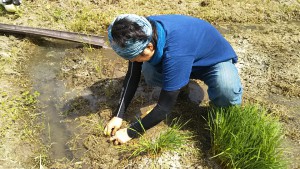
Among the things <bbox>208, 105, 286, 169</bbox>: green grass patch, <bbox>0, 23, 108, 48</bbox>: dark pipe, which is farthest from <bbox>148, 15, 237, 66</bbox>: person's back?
<bbox>0, 23, 108, 48</bbox>: dark pipe

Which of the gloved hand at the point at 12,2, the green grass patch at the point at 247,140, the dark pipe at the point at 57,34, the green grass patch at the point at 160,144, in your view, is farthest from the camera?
the gloved hand at the point at 12,2

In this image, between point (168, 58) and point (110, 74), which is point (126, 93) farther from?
point (110, 74)

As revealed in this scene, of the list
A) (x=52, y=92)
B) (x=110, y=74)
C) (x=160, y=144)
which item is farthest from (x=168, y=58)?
(x=52, y=92)

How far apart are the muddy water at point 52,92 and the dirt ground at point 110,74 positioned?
13mm

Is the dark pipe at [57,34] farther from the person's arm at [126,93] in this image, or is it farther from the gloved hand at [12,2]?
the person's arm at [126,93]

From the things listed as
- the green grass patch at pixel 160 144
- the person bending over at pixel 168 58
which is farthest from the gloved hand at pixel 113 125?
the green grass patch at pixel 160 144

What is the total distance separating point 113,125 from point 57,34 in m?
1.80

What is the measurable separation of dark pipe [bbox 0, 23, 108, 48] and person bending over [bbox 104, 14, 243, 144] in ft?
3.99

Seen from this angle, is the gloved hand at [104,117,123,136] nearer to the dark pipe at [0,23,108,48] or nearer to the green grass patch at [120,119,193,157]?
the green grass patch at [120,119,193,157]

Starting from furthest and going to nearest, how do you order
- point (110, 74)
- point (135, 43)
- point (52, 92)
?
point (110, 74) < point (52, 92) < point (135, 43)

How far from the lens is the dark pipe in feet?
12.7

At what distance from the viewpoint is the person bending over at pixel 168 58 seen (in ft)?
6.49

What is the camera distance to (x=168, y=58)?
216 cm

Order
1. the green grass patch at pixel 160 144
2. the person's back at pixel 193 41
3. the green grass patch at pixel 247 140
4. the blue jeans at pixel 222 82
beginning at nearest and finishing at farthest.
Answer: the person's back at pixel 193 41
the green grass patch at pixel 247 140
the green grass patch at pixel 160 144
the blue jeans at pixel 222 82
